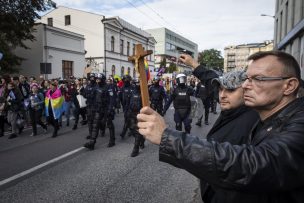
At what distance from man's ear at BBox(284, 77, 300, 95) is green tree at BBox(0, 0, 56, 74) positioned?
20.2m

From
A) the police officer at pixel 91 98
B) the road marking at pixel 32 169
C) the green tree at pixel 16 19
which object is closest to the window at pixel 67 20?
the green tree at pixel 16 19

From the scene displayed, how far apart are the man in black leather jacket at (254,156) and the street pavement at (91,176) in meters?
3.06

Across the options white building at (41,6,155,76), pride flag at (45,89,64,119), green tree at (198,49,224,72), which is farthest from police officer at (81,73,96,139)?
green tree at (198,49,224,72)

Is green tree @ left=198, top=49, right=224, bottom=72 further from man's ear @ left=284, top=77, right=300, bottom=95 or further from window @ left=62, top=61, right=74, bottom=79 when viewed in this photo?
man's ear @ left=284, top=77, right=300, bottom=95

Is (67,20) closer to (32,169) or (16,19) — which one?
(16,19)

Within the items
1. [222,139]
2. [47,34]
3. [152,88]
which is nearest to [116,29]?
[47,34]

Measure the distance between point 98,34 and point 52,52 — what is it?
13038mm

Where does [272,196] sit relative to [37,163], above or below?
above

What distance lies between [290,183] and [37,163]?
5.73m

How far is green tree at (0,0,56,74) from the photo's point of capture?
18.5 metres

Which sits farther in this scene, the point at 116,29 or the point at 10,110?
the point at 116,29

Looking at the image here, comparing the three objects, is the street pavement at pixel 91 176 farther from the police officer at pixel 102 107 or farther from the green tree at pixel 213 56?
the green tree at pixel 213 56

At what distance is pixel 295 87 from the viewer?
1.35 meters

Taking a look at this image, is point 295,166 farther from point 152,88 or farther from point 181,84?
point 152,88
